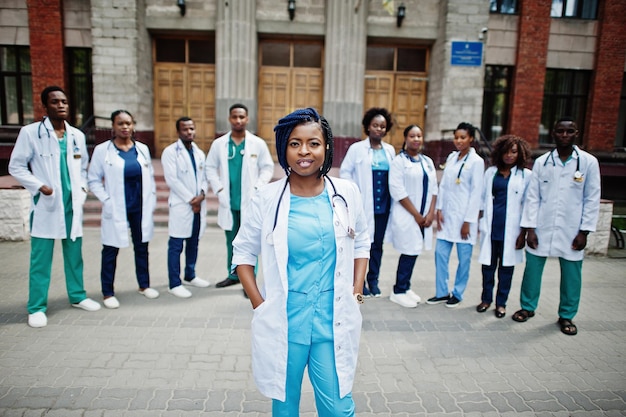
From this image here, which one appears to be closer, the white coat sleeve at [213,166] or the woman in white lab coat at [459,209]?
the woman in white lab coat at [459,209]

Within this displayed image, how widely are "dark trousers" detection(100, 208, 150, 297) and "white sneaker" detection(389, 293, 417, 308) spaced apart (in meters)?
3.10

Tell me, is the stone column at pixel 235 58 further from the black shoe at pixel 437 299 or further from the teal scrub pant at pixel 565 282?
the teal scrub pant at pixel 565 282

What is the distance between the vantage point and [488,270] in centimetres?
486

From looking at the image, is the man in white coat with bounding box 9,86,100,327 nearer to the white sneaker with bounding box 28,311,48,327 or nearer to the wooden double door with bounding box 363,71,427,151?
the white sneaker with bounding box 28,311,48,327

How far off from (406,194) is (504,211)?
1.10 metres

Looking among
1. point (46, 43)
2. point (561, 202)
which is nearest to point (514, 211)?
point (561, 202)

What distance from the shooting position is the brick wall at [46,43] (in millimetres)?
12930

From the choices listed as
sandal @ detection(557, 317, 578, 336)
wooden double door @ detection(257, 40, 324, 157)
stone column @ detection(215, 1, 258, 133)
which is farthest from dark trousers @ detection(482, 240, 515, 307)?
wooden double door @ detection(257, 40, 324, 157)

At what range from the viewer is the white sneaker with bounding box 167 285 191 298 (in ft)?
16.9

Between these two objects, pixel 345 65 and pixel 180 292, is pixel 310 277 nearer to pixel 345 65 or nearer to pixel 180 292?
pixel 180 292

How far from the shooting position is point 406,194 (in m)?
4.96

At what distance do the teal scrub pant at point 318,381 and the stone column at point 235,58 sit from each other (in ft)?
37.7

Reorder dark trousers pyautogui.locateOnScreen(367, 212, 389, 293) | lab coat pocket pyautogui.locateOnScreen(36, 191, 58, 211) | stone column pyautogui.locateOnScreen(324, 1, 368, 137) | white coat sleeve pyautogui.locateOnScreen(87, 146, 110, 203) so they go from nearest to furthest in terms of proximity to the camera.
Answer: lab coat pocket pyautogui.locateOnScreen(36, 191, 58, 211), white coat sleeve pyautogui.locateOnScreen(87, 146, 110, 203), dark trousers pyautogui.locateOnScreen(367, 212, 389, 293), stone column pyautogui.locateOnScreen(324, 1, 368, 137)

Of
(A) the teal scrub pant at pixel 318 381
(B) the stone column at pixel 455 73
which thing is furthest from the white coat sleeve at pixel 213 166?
(B) the stone column at pixel 455 73
